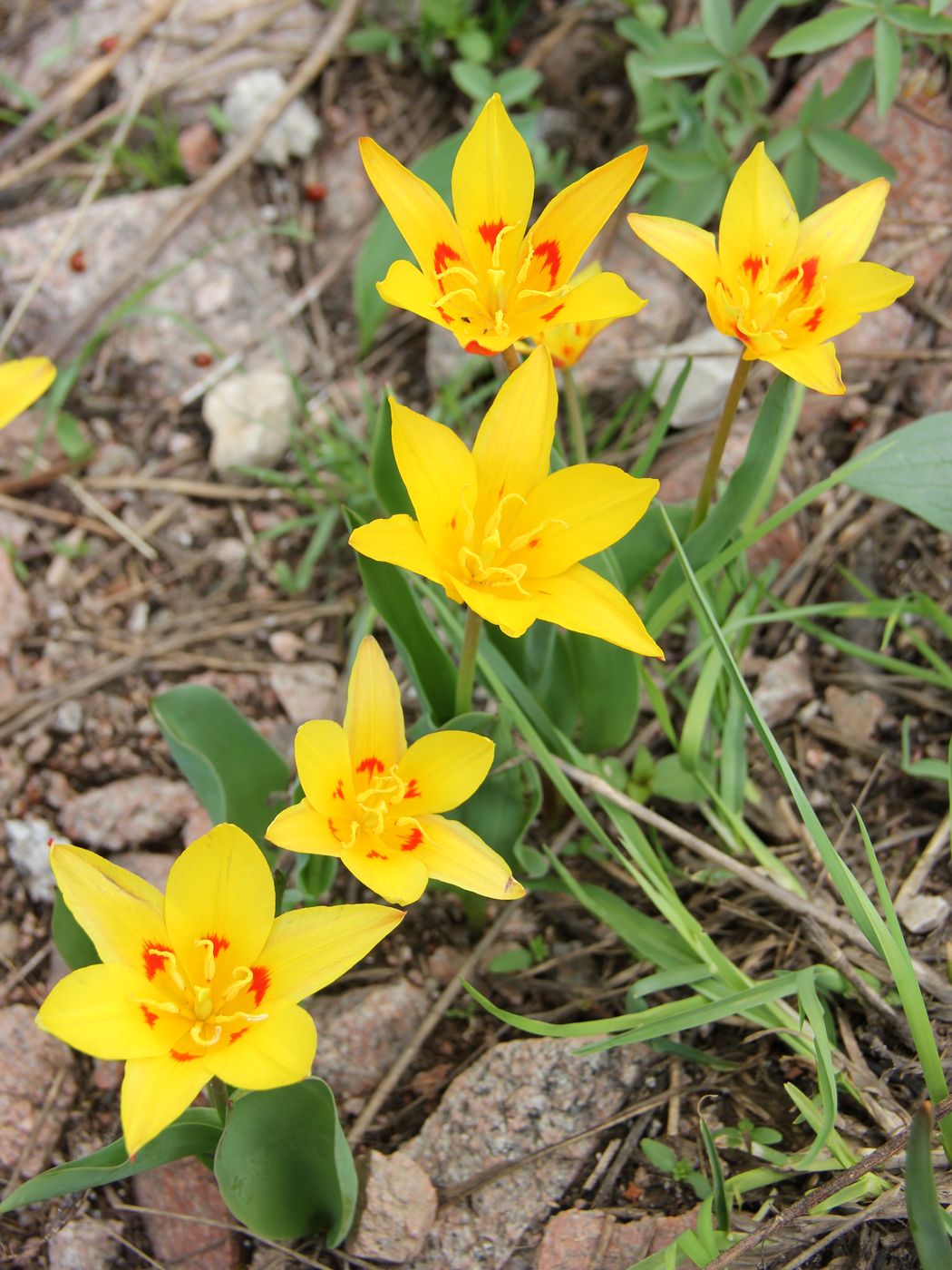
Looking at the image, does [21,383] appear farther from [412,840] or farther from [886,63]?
[886,63]

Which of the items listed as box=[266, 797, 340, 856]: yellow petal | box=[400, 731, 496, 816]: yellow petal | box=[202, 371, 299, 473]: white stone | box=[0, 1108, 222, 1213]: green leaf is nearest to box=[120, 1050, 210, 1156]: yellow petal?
box=[0, 1108, 222, 1213]: green leaf

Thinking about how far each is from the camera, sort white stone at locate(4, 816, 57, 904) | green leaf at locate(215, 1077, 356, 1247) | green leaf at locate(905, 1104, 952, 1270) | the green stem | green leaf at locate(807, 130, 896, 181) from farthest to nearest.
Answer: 1. green leaf at locate(807, 130, 896, 181)
2. white stone at locate(4, 816, 57, 904)
3. the green stem
4. green leaf at locate(215, 1077, 356, 1247)
5. green leaf at locate(905, 1104, 952, 1270)

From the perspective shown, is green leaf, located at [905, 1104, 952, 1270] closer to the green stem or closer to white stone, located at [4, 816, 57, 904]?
the green stem

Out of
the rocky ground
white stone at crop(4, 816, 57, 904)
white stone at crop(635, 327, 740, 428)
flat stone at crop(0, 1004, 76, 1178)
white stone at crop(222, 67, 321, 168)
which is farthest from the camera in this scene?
white stone at crop(222, 67, 321, 168)

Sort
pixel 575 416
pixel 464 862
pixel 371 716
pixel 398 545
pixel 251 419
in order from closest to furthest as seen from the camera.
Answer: pixel 398 545, pixel 464 862, pixel 371 716, pixel 575 416, pixel 251 419

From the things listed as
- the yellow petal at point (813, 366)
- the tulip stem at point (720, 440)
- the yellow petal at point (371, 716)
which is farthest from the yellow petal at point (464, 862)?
the yellow petal at point (813, 366)

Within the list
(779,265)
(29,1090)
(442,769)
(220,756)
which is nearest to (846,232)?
(779,265)

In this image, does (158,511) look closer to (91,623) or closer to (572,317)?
(91,623)

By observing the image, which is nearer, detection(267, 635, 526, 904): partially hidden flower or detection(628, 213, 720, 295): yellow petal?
detection(267, 635, 526, 904): partially hidden flower
